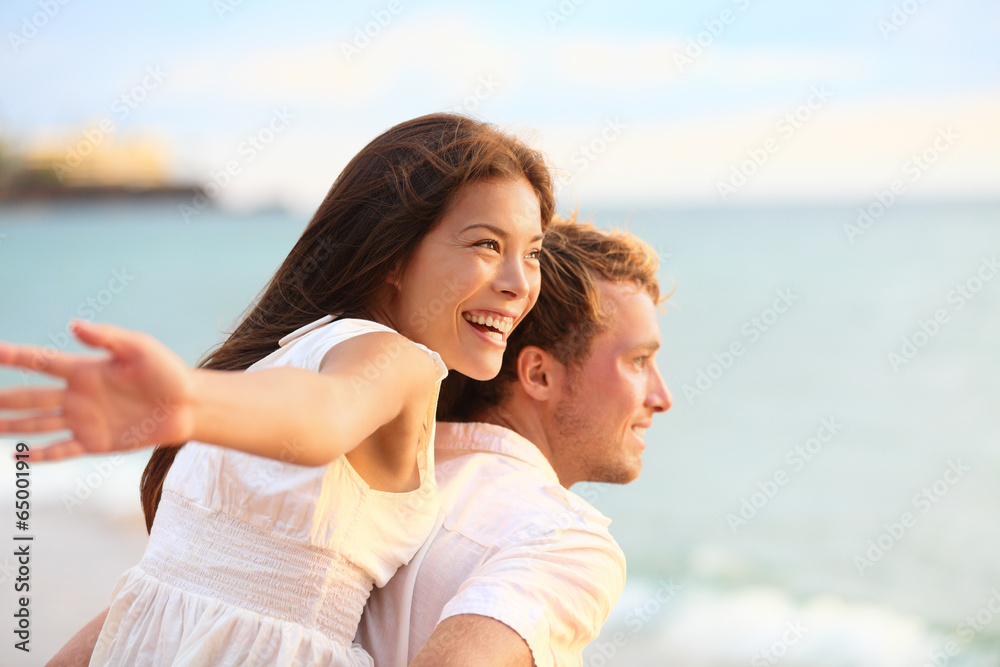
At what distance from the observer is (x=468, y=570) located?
2.01 metres

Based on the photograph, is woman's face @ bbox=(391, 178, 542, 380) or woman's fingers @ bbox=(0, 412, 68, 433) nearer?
woman's fingers @ bbox=(0, 412, 68, 433)

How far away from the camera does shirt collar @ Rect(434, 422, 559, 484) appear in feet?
8.16

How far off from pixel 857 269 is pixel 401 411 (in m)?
22.2

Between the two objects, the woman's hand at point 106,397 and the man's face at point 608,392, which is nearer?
the woman's hand at point 106,397

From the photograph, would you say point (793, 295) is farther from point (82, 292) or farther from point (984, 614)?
point (82, 292)

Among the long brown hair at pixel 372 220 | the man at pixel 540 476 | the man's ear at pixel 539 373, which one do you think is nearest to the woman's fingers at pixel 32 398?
the man at pixel 540 476

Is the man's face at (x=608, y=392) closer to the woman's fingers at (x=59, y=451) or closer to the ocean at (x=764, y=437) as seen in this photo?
the ocean at (x=764, y=437)

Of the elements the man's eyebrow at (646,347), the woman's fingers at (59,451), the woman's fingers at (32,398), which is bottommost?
the woman's fingers at (59,451)

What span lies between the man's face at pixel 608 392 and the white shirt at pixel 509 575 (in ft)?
2.20

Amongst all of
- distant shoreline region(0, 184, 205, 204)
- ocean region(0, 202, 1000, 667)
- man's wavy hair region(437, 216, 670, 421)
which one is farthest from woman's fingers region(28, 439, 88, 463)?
distant shoreline region(0, 184, 205, 204)

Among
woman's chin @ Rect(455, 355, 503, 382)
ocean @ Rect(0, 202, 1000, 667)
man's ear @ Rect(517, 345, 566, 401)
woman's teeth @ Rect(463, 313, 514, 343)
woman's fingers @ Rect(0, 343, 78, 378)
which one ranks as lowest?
woman's fingers @ Rect(0, 343, 78, 378)

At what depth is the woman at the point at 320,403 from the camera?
1104 mm

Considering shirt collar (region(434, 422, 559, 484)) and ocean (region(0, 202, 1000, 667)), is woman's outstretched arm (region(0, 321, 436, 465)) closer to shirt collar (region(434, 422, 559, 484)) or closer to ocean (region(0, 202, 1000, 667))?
shirt collar (region(434, 422, 559, 484))

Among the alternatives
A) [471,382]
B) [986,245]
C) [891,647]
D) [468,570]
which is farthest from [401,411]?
[986,245]
